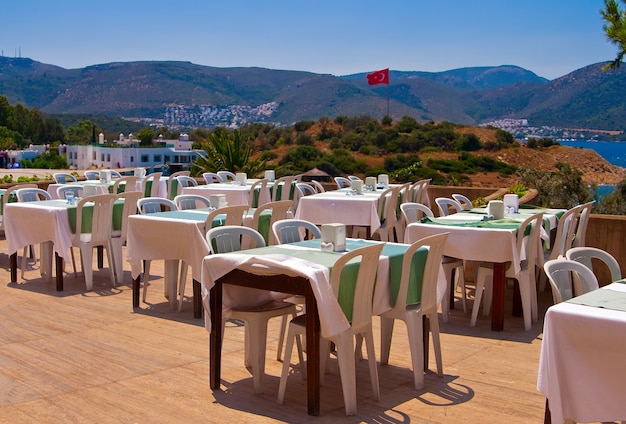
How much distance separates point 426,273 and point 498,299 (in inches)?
63.5

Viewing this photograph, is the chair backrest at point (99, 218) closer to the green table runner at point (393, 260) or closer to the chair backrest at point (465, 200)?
the green table runner at point (393, 260)

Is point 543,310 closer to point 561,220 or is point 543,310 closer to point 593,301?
point 561,220

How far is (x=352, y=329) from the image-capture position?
4785mm

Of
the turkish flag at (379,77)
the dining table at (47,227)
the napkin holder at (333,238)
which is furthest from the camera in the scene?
the turkish flag at (379,77)

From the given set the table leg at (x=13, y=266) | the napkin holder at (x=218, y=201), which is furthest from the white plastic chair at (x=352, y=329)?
the table leg at (x=13, y=266)

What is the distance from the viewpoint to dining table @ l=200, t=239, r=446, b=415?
4.59 metres

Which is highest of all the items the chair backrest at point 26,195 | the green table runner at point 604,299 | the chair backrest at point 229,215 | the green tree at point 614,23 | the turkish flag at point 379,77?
the turkish flag at point 379,77

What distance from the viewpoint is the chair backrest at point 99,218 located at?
8.31 metres

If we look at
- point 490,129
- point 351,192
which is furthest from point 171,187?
point 490,129

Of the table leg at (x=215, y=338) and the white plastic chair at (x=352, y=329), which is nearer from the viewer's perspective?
the white plastic chair at (x=352, y=329)

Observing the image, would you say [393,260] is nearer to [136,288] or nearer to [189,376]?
[189,376]

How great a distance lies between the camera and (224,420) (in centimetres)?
464

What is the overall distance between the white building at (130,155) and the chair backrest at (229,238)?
73.9m

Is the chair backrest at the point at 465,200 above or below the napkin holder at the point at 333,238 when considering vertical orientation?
below
